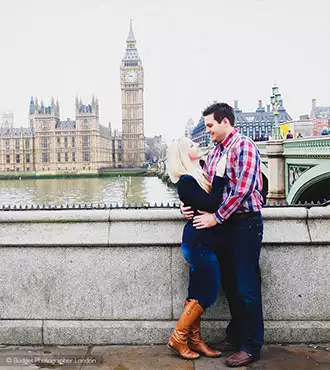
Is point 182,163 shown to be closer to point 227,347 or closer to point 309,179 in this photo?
point 227,347

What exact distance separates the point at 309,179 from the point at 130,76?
104 metres

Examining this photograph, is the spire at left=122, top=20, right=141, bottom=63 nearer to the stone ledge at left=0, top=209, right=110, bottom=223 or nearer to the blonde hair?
the stone ledge at left=0, top=209, right=110, bottom=223

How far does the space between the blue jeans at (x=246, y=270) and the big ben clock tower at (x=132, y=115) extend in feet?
354

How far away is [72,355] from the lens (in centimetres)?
325

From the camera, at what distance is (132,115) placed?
4456 inches

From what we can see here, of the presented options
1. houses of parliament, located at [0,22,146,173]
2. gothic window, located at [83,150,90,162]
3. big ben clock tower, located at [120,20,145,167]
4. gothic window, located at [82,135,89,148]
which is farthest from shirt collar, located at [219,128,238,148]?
big ben clock tower, located at [120,20,145,167]

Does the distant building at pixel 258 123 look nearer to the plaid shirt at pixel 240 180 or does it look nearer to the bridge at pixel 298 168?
the bridge at pixel 298 168

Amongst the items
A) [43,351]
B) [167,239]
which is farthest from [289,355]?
[43,351]

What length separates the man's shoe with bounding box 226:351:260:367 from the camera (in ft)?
9.86

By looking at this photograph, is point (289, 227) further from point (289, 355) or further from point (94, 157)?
point (94, 157)

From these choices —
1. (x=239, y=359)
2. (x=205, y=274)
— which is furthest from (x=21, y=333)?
(x=239, y=359)

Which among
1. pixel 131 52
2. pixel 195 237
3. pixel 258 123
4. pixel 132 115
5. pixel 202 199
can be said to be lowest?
pixel 195 237

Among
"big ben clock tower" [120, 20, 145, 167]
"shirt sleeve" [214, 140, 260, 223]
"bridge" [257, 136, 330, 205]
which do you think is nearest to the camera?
"shirt sleeve" [214, 140, 260, 223]

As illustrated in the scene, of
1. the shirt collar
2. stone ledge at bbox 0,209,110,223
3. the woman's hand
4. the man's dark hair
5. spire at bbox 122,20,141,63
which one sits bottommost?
stone ledge at bbox 0,209,110,223
